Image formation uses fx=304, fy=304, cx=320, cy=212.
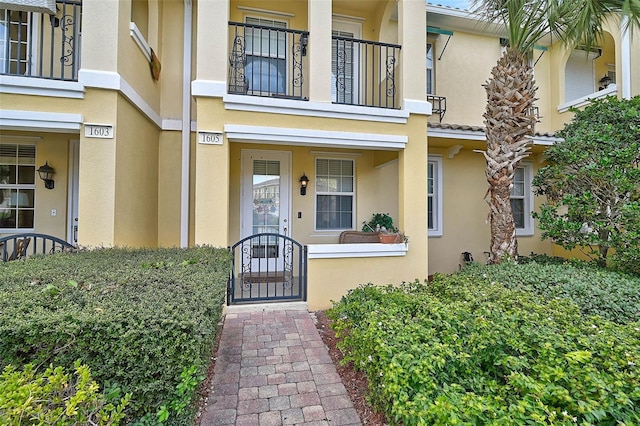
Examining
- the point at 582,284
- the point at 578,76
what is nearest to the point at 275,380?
the point at 582,284

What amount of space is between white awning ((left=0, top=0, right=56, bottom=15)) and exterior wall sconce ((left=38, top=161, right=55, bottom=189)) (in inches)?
105

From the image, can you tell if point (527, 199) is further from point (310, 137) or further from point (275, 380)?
point (275, 380)

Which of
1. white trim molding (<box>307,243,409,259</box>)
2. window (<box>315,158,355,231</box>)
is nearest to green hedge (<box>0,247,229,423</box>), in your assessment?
white trim molding (<box>307,243,409,259</box>)

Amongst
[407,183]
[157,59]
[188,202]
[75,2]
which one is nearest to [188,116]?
[157,59]

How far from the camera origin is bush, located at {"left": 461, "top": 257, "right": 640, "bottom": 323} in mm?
3570

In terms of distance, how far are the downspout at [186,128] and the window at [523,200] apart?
8.85 m

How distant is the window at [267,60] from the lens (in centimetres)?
712

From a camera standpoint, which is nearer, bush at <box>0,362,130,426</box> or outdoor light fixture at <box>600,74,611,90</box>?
bush at <box>0,362,130,426</box>

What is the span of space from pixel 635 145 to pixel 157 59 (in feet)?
29.3

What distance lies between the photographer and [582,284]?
404cm

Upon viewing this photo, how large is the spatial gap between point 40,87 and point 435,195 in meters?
8.41

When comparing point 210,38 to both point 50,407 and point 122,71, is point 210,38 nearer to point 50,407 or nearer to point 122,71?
point 122,71

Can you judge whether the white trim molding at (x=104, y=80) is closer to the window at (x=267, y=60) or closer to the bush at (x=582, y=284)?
the window at (x=267, y=60)

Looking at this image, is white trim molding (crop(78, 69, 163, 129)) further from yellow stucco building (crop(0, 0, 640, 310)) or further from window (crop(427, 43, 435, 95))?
window (crop(427, 43, 435, 95))
